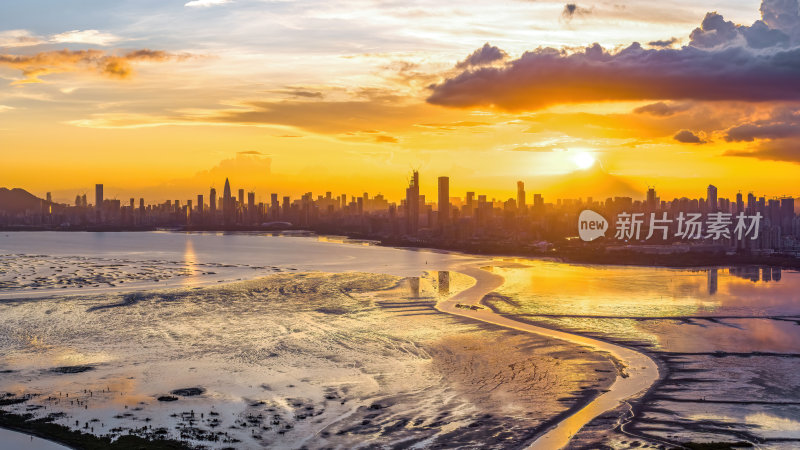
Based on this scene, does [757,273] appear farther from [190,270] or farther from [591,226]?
[591,226]

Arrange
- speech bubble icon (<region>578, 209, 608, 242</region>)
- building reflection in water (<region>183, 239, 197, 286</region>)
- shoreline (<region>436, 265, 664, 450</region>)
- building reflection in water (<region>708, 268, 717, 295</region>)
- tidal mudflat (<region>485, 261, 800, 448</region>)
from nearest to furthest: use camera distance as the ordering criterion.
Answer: shoreline (<region>436, 265, 664, 450</region>) → tidal mudflat (<region>485, 261, 800, 448</region>) → building reflection in water (<region>708, 268, 717, 295</region>) → building reflection in water (<region>183, 239, 197, 286</region>) → speech bubble icon (<region>578, 209, 608, 242</region>)

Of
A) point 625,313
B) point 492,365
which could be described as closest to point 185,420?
point 492,365

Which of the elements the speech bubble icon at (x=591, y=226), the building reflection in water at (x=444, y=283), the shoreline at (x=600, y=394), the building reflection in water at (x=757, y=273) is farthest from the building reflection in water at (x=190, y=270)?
the speech bubble icon at (x=591, y=226)

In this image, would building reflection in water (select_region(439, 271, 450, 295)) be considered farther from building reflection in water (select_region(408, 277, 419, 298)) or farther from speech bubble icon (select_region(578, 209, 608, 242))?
speech bubble icon (select_region(578, 209, 608, 242))

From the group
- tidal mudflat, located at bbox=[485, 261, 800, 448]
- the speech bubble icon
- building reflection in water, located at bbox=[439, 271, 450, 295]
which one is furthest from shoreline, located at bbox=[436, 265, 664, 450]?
the speech bubble icon

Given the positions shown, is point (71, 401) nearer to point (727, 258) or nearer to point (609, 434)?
point (609, 434)

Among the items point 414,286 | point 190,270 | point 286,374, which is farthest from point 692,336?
point 190,270
